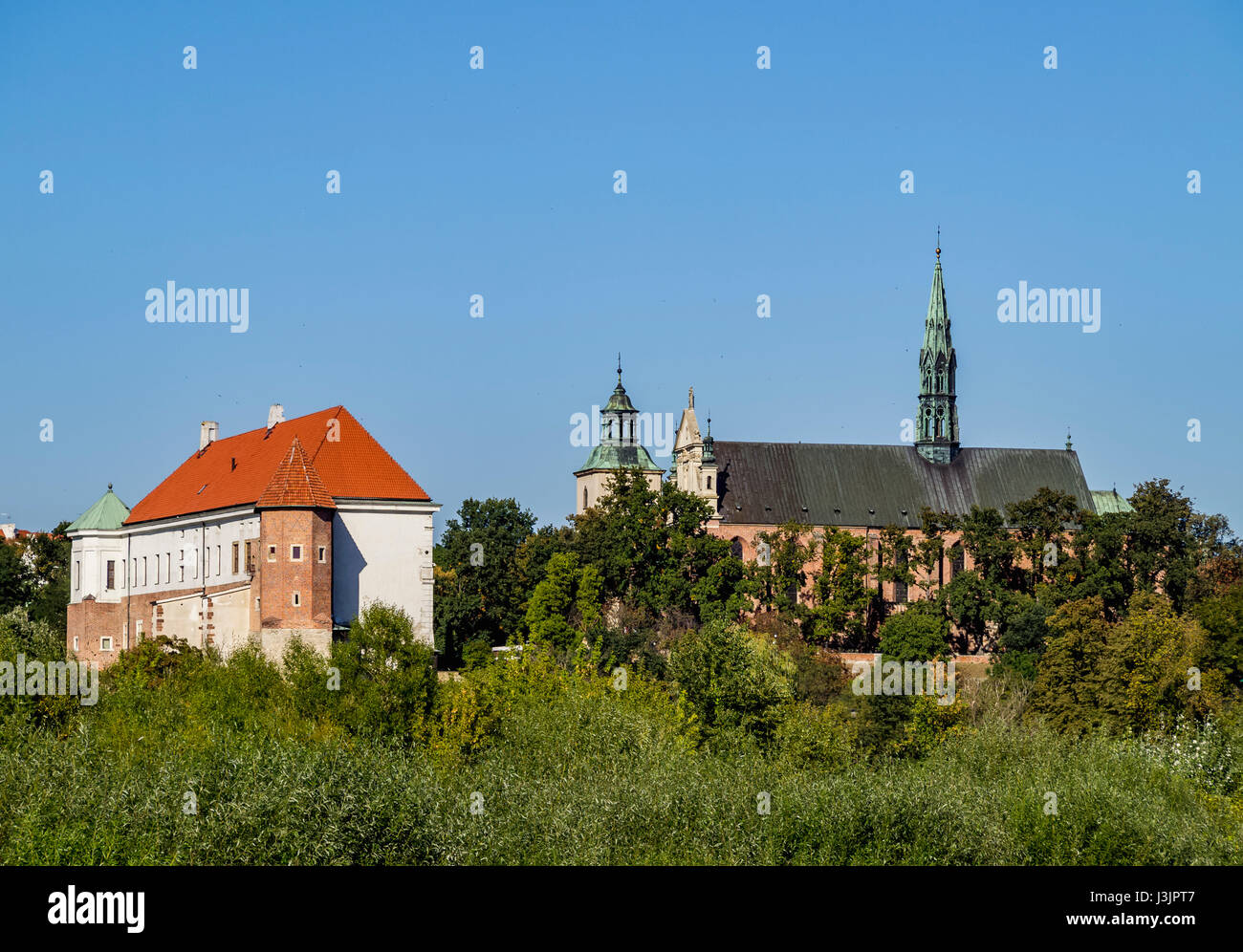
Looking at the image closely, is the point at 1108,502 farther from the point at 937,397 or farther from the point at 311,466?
the point at 311,466

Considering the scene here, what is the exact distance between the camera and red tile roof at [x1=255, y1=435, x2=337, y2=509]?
204 ft

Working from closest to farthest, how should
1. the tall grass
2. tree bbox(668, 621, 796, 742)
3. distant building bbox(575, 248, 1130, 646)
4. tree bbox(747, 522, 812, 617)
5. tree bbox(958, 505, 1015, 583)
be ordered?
1. the tall grass
2. tree bbox(668, 621, 796, 742)
3. tree bbox(958, 505, 1015, 583)
4. tree bbox(747, 522, 812, 617)
5. distant building bbox(575, 248, 1130, 646)

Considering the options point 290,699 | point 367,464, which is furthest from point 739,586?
point 290,699

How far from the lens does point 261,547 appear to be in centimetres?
6175

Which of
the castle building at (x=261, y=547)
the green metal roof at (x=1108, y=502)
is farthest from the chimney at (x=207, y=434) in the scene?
the green metal roof at (x=1108, y=502)

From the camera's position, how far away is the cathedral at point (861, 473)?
99125 mm

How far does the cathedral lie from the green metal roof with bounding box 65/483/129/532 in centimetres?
3051

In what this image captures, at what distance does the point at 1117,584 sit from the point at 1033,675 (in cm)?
1325

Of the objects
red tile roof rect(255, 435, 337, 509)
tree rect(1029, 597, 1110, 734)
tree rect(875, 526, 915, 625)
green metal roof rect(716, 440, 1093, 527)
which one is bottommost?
tree rect(1029, 597, 1110, 734)

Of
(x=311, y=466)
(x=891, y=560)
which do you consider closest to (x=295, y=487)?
(x=311, y=466)

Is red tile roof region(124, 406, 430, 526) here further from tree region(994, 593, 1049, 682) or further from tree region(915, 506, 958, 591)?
tree region(915, 506, 958, 591)

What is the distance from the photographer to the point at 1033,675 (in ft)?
242

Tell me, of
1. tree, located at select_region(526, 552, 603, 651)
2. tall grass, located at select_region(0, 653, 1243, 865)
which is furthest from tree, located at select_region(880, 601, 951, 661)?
tall grass, located at select_region(0, 653, 1243, 865)
